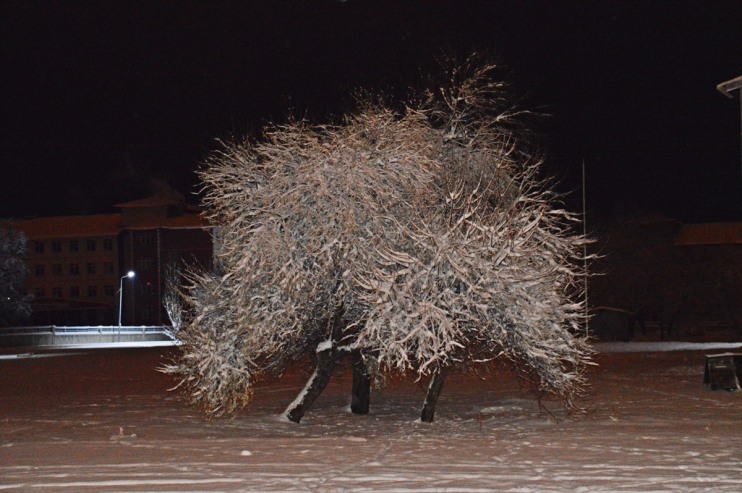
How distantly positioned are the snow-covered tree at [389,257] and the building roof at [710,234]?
89.9 meters

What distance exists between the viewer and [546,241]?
59.9 feet

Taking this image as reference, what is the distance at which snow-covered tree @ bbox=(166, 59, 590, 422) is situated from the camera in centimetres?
1638

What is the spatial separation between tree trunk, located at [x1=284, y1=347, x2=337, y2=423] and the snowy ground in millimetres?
336

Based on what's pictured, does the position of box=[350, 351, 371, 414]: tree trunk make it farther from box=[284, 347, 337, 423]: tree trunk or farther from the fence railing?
the fence railing

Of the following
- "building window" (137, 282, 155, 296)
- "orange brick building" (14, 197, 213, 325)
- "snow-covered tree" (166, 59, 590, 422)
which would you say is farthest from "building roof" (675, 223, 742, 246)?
"snow-covered tree" (166, 59, 590, 422)

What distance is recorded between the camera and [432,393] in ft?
60.4

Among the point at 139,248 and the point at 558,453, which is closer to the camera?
the point at 558,453

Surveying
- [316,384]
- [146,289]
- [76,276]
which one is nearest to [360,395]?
[316,384]

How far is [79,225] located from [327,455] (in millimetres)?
105090

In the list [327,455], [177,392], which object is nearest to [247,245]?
[327,455]

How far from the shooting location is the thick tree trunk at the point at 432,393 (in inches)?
705

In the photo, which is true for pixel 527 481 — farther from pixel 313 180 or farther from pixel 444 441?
pixel 313 180

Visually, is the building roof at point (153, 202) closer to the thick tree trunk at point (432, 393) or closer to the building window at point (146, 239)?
the building window at point (146, 239)

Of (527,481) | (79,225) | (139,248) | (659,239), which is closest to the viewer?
(527,481)
